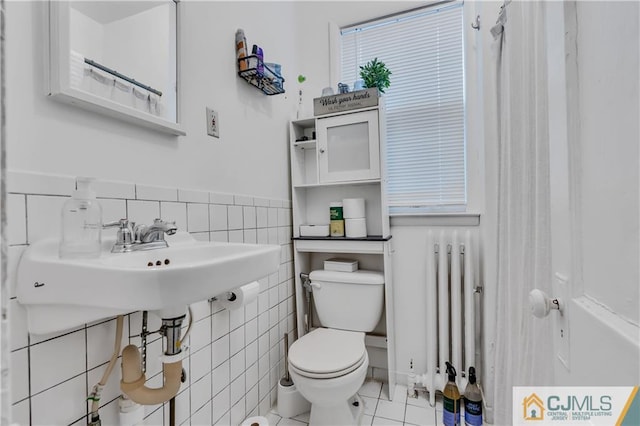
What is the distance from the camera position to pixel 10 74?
626 mm

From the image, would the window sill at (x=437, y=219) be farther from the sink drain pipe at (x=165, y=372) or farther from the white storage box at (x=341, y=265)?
the sink drain pipe at (x=165, y=372)

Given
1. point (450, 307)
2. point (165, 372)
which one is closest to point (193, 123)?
point (165, 372)

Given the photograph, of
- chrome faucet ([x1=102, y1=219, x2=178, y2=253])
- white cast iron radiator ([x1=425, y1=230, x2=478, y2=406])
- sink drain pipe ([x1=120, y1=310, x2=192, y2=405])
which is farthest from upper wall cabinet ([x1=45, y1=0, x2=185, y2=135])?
white cast iron radiator ([x1=425, y1=230, x2=478, y2=406])

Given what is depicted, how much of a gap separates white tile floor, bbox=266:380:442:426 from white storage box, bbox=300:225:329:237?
956 millimetres

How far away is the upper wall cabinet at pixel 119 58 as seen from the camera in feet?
2.33

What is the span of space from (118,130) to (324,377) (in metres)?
1.17

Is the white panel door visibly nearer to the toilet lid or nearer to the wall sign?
the toilet lid

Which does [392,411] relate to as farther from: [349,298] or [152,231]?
[152,231]

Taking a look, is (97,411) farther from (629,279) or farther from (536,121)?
(536,121)

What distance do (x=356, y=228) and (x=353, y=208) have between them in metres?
0.12

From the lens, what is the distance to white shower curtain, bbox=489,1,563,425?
945 millimetres

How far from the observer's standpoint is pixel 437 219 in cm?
170

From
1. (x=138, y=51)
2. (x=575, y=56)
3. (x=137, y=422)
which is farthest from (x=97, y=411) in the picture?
(x=575, y=56)

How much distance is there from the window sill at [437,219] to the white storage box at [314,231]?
1.35 feet
